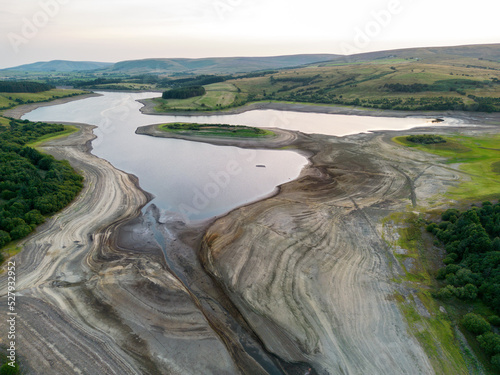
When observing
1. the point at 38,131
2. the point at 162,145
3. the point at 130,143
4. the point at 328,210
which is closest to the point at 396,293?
the point at 328,210

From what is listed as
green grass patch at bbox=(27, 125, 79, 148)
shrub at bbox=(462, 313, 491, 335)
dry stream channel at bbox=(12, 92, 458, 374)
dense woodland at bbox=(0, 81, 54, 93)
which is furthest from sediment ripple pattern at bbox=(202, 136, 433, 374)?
dense woodland at bbox=(0, 81, 54, 93)

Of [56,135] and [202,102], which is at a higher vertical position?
[202,102]

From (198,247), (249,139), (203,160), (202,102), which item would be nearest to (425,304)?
(198,247)

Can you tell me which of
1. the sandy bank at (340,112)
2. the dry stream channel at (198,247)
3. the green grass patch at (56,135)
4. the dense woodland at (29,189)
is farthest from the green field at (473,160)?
the green grass patch at (56,135)

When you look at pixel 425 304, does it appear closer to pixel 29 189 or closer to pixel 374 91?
pixel 29 189

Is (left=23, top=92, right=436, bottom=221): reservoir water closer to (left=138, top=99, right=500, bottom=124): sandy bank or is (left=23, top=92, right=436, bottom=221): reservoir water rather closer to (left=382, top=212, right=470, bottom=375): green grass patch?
(left=138, top=99, right=500, bottom=124): sandy bank

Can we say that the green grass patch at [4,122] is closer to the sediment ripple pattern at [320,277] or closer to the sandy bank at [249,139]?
the sandy bank at [249,139]
